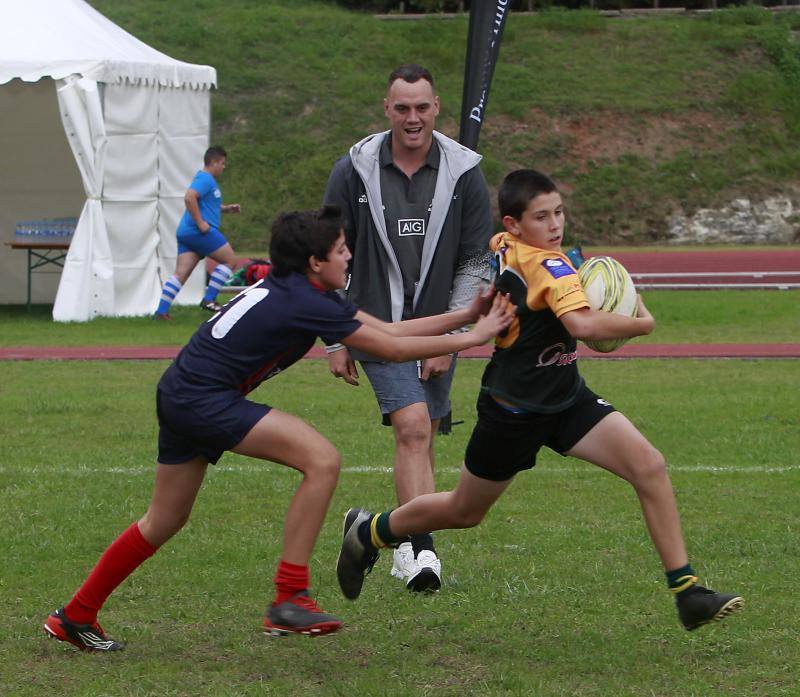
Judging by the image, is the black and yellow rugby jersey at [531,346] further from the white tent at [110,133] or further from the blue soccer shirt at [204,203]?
the white tent at [110,133]

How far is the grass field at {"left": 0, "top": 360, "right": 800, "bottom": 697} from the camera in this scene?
488cm

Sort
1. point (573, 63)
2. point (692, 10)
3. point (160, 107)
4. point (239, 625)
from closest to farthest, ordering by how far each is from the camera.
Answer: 1. point (239, 625)
2. point (160, 107)
3. point (573, 63)
4. point (692, 10)

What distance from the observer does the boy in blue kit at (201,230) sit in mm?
17531

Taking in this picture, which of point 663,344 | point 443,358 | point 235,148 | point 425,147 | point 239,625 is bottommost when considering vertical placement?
point 235,148

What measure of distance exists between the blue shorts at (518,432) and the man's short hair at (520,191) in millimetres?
716

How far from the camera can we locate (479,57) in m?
11.3

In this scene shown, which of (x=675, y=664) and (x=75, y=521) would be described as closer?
(x=675, y=664)

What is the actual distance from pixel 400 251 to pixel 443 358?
54cm

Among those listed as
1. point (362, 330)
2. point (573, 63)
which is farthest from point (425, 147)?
point (573, 63)

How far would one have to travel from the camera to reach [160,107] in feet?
61.9

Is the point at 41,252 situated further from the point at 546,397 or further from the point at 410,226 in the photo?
the point at 546,397

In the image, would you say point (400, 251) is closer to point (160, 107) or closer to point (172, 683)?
point (172, 683)

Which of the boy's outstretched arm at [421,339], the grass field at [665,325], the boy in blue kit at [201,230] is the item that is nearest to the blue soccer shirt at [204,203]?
the boy in blue kit at [201,230]

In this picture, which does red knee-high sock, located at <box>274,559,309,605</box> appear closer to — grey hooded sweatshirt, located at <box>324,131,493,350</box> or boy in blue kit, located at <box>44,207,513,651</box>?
boy in blue kit, located at <box>44,207,513,651</box>
